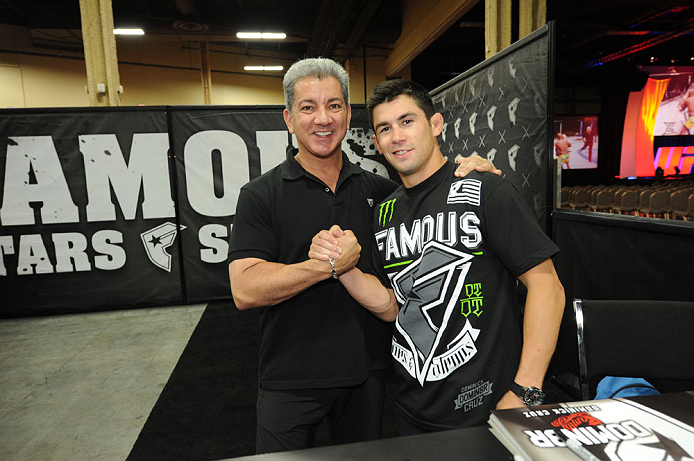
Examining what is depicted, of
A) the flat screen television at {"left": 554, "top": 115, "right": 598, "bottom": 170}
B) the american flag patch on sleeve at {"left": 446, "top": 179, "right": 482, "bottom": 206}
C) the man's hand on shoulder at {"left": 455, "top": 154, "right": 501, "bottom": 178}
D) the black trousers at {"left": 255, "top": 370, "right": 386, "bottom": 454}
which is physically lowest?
the black trousers at {"left": 255, "top": 370, "right": 386, "bottom": 454}

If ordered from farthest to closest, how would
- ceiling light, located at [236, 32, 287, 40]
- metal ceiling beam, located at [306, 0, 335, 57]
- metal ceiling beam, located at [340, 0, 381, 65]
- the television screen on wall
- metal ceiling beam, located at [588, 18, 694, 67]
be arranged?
the television screen on wall
ceiling light, located at [236, 32, 287, 40]
metal ceiling beam, located at [588, 18, 694, 67]
metal ceiling beam, located at [306, 0, 335, 57]
metal ceiling beam, located at [340, 0, 381, 65]

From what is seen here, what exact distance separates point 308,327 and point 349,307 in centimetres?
15

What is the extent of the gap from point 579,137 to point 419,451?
17461 millimetres

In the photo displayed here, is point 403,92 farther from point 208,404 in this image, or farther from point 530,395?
point 208,404

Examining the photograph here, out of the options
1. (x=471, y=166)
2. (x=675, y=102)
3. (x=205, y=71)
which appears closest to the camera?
(x=471, y=166)

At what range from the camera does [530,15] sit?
3992 millimetres

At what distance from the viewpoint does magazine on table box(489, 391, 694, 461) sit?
604mm

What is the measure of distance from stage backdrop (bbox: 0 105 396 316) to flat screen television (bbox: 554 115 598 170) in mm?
13296

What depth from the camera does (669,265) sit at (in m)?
1.87

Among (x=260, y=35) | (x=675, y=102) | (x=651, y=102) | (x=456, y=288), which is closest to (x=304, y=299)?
(x=456, y=288)

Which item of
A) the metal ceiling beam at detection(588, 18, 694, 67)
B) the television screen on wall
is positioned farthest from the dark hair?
the television screen on wall

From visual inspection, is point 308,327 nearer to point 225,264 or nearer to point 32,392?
point 32,392

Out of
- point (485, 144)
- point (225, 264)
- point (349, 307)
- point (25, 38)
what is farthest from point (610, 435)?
point (25, 38)

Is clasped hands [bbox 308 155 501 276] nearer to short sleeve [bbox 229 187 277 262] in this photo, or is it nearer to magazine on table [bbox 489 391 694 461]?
short sleeve [bbox 229 187 277 262]
